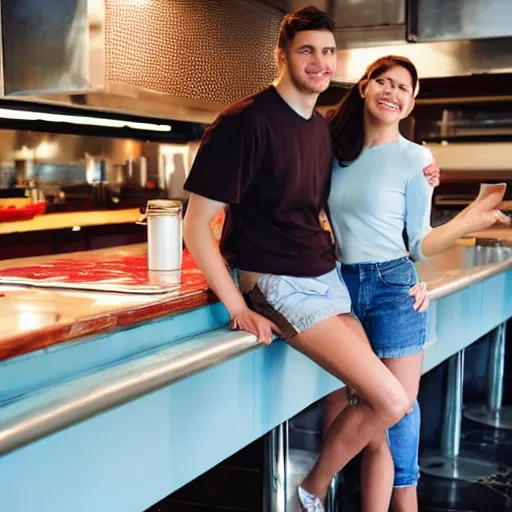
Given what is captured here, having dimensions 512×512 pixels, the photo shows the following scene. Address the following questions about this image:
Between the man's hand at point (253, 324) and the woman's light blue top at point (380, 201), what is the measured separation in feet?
1.26

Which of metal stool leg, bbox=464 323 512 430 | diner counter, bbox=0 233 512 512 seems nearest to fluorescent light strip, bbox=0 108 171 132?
diner counter, bbox=0 233 512 512

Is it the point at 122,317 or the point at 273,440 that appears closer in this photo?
the point at 122,317

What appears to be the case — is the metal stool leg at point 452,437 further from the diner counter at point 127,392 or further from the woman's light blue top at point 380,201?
the woman's light blue top at point 380,201

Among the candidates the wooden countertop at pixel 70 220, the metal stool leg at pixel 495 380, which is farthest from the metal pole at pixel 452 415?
the wooden countertop at pixel 70 220

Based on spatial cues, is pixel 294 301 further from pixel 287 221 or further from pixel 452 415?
pixel 452 415

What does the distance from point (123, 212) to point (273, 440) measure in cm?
260

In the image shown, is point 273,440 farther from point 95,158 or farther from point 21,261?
point 95,158

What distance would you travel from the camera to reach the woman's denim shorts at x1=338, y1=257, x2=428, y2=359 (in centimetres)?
237

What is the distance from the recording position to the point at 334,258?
7.38ft

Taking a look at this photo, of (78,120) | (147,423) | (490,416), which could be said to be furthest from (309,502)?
(78,120)

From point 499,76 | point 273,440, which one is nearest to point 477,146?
point 499,76

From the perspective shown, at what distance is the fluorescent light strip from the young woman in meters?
2.09

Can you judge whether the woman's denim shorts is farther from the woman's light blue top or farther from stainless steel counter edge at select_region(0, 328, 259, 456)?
stainless steel counter edge at select_region(0, 328, 259, 456)

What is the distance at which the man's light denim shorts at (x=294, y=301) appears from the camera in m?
2.11
